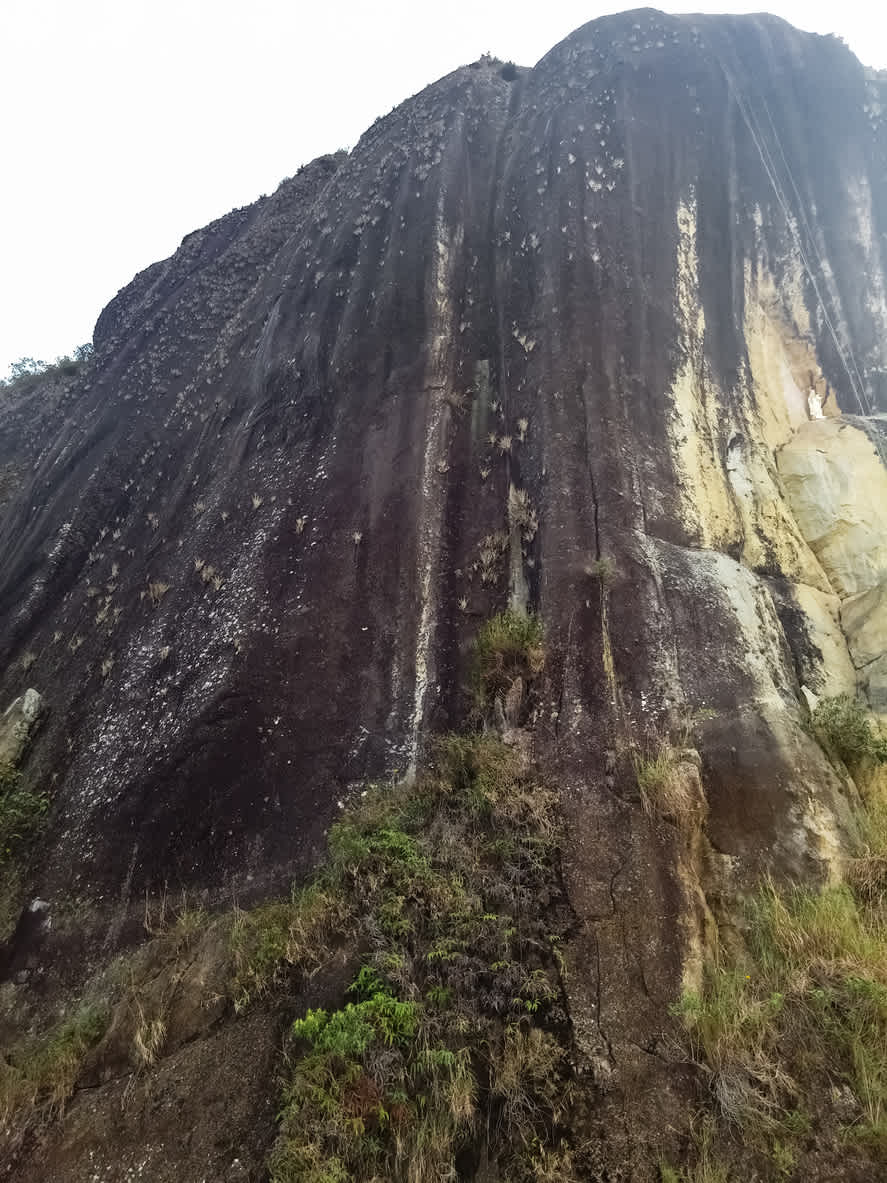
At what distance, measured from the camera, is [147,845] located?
7512 mm

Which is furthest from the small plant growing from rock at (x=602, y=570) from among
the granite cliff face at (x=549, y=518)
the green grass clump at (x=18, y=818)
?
the green grass clump at (x=18, y=818)

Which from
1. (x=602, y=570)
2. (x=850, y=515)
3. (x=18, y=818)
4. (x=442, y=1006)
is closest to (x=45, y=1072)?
(x=442, y=1006)

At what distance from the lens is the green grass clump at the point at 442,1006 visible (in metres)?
4.29

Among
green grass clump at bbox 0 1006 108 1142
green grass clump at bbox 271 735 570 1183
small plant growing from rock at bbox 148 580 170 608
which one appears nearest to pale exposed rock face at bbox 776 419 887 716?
green grass clump at bbox 271 735 570 1183

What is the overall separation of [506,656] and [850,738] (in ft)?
10.6

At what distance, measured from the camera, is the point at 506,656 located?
7.39 meters

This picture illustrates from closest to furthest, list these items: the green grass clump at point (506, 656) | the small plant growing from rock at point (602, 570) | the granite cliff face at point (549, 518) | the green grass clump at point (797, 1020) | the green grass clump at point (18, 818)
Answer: the green grass clump at point (797, 1020)
the granite cliff face at point (549, 518)
the green grass clump at point (506, 656)
the small plant growing from rock at point (602, 570)
the green grass clump at point (18, 818)

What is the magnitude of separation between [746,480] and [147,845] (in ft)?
26.7

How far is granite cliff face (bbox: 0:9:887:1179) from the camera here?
6312 millimetres

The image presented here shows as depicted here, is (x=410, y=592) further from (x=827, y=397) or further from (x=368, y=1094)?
(x=827, y=397)

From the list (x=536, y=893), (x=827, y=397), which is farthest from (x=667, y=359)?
(x=536, y=893)

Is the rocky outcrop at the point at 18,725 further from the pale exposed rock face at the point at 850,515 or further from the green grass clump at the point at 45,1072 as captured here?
the pale exposed rock face at the point at 850,515

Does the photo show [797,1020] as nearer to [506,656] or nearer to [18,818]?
[506,656]

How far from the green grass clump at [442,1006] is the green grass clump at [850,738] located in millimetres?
2664
